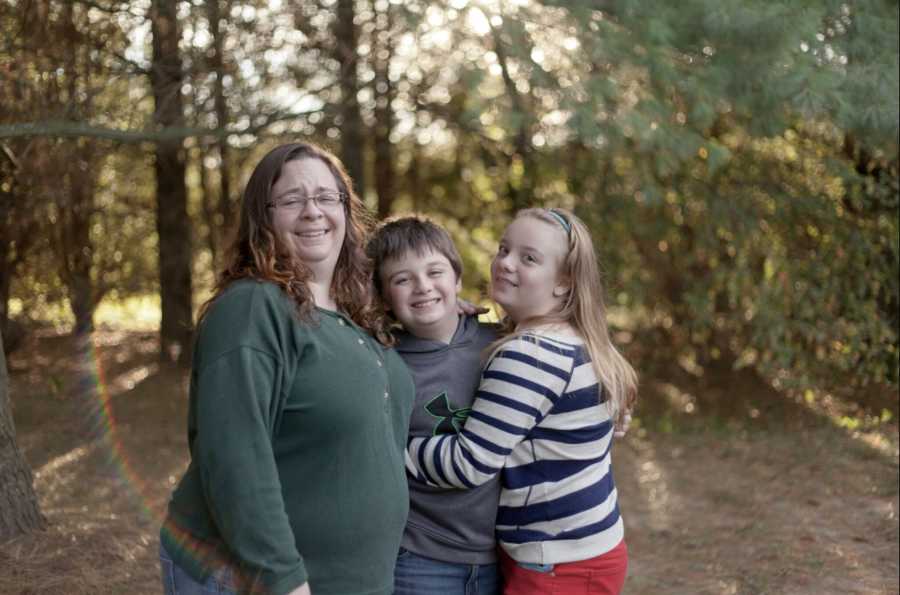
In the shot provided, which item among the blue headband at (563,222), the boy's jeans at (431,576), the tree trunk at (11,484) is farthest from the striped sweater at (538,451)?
the tree trunk at (11,484)

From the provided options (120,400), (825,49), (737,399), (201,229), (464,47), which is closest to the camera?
(825,49)

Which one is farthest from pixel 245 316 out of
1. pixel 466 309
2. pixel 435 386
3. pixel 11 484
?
pixel 11 484

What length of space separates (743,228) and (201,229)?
4.99 m

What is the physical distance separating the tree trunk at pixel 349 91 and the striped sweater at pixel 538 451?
12.5 ft

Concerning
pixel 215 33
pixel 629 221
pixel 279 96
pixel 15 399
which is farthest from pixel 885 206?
pixel 15 399

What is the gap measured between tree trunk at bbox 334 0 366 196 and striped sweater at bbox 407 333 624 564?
382 centimetres

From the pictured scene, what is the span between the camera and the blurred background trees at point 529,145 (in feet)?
15.4

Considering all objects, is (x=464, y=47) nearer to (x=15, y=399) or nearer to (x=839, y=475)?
(x=839, y=475)

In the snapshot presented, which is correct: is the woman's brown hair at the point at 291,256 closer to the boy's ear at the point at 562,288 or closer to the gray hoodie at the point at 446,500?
the gray hoodie at the point at 446,500

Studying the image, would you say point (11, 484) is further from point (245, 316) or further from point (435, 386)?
point (245, 316)

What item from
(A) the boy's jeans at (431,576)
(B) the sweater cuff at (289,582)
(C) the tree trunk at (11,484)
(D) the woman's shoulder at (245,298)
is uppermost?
(D) the woman's shoulder at (245,298)

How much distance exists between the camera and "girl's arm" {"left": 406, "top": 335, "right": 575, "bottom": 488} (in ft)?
7.18

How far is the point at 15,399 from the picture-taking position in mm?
6793

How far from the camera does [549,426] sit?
7.38ft
